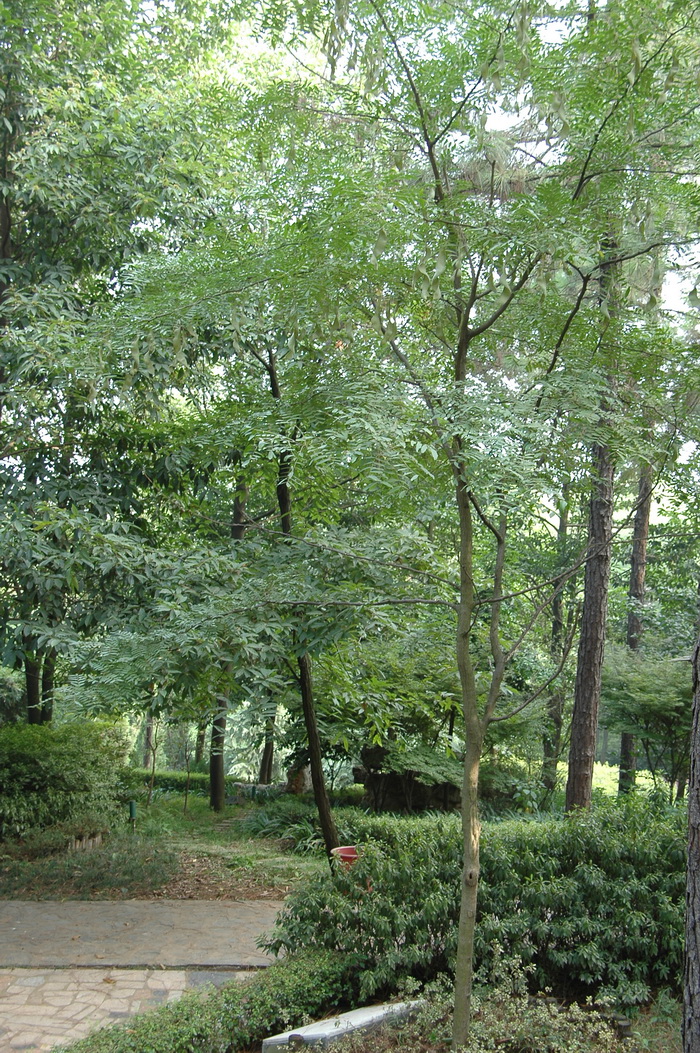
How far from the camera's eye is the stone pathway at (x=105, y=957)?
4.68m

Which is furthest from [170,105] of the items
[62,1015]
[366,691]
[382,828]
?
[62,1015]

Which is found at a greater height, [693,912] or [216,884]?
[693,912]

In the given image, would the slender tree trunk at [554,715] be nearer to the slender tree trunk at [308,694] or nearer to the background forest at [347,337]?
the background forest at [347,337]

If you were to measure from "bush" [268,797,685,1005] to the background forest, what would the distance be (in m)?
1.05

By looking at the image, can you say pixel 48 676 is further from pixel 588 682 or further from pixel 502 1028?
pixel 502 1028

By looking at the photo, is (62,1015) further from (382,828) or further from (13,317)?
(13,317)

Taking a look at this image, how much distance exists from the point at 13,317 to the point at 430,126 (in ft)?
15.7

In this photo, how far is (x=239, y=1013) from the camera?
408 cm

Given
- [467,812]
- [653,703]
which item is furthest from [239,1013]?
[653,703]

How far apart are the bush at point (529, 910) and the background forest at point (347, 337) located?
3.46 feet

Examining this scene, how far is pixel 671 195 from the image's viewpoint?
12.2 feet

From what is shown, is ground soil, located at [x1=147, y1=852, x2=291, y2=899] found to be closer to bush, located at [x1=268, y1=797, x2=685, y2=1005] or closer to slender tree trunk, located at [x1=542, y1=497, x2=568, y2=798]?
bush, located at [x1=268, y1=797, x2=685, y2=1005]

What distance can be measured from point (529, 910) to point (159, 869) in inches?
183

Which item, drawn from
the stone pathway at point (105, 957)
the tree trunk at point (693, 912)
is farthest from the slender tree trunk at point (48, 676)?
the tree trunk at point (693, 912)
